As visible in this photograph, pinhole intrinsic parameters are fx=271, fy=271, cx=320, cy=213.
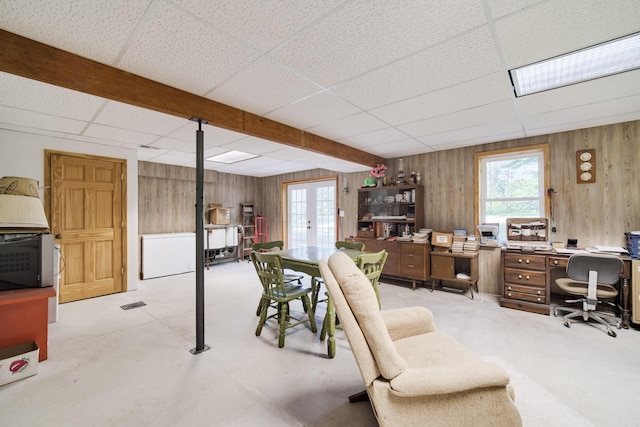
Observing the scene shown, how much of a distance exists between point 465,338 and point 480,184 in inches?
107

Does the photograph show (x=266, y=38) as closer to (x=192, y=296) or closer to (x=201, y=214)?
(x=201, y=214)

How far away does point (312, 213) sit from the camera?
7027 mm

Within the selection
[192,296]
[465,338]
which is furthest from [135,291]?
[465,338]

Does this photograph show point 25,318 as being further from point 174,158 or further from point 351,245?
point 174,158

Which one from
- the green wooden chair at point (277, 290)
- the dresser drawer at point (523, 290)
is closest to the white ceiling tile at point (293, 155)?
the green wooden chair at point (277, 290)

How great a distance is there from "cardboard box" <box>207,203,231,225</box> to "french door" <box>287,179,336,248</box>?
1648 mm

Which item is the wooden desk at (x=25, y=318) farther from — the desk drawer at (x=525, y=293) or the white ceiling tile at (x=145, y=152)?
the desk drawer at (x=525, y=293)

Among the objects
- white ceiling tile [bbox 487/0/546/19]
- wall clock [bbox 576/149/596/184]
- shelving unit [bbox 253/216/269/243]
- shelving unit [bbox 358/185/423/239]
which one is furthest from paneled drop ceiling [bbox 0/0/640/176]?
shelving unit [bbox 253/216/269/243]

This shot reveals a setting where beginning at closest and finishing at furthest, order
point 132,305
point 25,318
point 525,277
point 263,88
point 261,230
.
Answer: point 25,318 → point 263,88 → point 525,277 → point 132,305 → point 261,230

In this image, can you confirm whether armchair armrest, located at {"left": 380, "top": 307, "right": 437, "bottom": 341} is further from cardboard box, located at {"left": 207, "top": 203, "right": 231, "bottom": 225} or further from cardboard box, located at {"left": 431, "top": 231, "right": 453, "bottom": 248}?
cardboard box, located at {"left": 207, "top": 203, "right": 231, "bottom": 225}

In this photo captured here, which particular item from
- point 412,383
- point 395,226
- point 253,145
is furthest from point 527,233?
point 253,145

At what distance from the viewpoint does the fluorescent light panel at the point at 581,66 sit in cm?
202

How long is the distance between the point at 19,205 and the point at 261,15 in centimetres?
238

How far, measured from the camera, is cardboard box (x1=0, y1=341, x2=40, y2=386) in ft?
6.90
